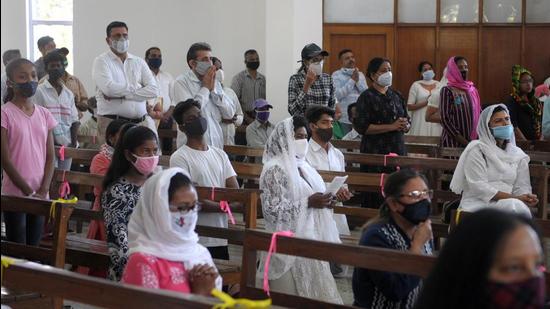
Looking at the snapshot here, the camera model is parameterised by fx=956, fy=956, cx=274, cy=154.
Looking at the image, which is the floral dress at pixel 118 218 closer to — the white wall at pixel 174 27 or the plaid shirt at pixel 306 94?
the plaid shirt at pixel 306 94

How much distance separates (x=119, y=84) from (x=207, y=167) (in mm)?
2375

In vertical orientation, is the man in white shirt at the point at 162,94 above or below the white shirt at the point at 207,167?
above

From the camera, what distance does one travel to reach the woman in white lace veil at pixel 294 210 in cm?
542

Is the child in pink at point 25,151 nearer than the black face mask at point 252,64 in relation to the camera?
Yes

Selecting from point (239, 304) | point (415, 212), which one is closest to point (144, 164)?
point (415, 212)

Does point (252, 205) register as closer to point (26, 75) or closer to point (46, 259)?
point (46, 259)

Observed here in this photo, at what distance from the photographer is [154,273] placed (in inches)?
140

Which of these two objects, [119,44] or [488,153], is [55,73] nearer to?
[119,44]

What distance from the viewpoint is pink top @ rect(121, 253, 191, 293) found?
3.54 metres

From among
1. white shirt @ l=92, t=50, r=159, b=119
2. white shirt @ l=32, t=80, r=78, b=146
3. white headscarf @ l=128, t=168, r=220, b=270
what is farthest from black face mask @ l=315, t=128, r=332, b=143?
white headscarf @ l=128, t=168, r=220, b=270

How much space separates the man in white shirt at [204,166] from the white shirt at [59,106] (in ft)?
8.75

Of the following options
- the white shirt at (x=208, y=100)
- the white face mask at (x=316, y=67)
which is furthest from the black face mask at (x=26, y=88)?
the white face mask at (x=316, y=67)

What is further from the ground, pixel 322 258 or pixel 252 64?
pixel 252 64

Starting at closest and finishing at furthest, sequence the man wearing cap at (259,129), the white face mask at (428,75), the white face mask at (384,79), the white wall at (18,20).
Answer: the white face mask at (384,79) → the man wearing cap at (259,129) → the white face mask at (428,75) → the white wall at (18,20)
